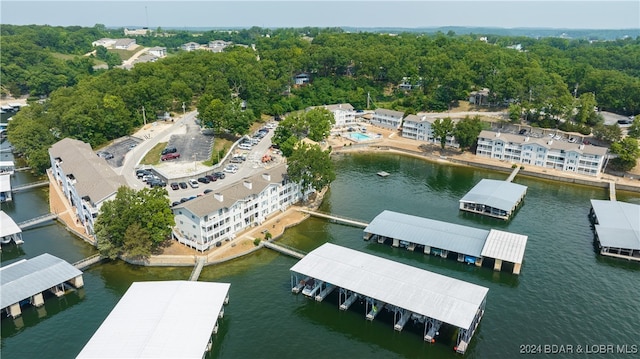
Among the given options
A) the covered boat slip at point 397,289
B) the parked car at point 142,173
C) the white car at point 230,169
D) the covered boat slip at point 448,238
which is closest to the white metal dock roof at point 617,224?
the covered boat slip at point 448,238

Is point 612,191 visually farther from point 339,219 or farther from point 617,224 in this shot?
point 339,219

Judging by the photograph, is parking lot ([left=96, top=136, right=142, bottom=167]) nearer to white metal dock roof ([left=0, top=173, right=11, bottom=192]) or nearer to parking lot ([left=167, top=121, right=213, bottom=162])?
parking lot ([left=167, top=121, right=213, bottom=162])

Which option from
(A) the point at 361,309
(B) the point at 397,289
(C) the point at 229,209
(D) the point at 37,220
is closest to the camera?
(B) the point at 397,289

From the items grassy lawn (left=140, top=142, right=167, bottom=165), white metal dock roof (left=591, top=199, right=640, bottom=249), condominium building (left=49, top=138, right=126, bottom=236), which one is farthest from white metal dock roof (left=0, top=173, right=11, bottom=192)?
white metal dock roof (left=591, top=199, right=640, bottom=249)

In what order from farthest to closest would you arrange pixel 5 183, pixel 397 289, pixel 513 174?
pixel 513 174 → pixel 5 183 → pixel 397 289

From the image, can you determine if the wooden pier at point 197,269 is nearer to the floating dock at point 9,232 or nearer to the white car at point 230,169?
the floating dock at point 9,232

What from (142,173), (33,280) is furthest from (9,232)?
(142,173)
